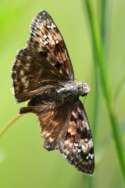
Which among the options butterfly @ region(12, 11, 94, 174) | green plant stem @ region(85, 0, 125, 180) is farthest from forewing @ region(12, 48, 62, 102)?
green plant stem @ region(85, 0, 125, 180)

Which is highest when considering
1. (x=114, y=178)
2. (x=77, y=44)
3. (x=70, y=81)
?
(x=77, y=44)

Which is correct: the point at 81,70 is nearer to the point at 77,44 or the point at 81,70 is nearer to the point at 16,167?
the point at 77,44

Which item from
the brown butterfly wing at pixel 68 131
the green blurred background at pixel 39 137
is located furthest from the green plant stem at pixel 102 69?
the green blurred background at pixel 39 137

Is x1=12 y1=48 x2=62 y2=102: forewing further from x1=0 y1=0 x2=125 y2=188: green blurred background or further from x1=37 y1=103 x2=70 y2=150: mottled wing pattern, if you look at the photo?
x1=0 y1=0 x2=125 y2=188: green blurred background

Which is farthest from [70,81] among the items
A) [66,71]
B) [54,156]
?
[54,156]

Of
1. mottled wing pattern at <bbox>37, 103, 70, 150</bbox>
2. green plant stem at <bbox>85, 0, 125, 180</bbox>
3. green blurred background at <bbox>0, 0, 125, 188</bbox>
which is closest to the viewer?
green plant stem at <bbox>85, 0, 125, 180</bbox>

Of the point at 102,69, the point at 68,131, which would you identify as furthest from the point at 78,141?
the point at 102,69
